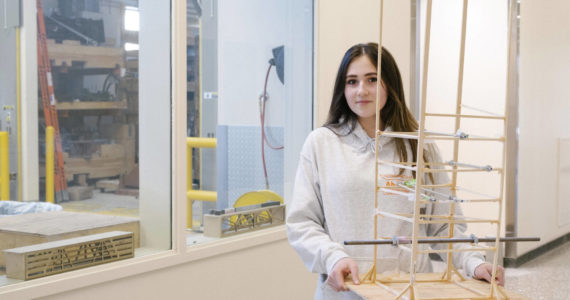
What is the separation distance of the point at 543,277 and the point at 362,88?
11.3 feet

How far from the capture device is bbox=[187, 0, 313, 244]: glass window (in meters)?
2.84

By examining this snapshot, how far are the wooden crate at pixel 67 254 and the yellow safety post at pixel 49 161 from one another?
0.62 feet

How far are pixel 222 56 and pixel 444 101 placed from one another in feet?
7.98

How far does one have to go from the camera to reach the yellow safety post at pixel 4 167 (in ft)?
7.39

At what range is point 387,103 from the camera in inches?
70.4

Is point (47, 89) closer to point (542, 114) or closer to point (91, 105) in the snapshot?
point (91, 105)

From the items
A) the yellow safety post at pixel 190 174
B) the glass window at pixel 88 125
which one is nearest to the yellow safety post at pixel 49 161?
the glass window at pixel 88 125

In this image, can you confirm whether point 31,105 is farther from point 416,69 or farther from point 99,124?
point 416,69

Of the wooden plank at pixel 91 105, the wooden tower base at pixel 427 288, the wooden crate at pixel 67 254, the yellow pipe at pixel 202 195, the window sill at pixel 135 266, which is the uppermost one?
the wooden plank at pixel 91 105

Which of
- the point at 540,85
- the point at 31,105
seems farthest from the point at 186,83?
the point at 540,85

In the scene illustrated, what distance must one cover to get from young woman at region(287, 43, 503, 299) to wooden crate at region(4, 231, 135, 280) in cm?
98

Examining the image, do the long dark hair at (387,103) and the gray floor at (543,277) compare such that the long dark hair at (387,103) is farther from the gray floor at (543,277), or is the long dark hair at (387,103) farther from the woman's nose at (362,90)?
the gray floor at (543,277)

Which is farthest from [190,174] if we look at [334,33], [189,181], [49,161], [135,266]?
[334,33]

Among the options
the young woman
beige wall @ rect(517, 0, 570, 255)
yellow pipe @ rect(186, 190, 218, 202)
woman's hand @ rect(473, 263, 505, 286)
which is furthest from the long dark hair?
beige wall @ rect(517, 0, 570, 255)
